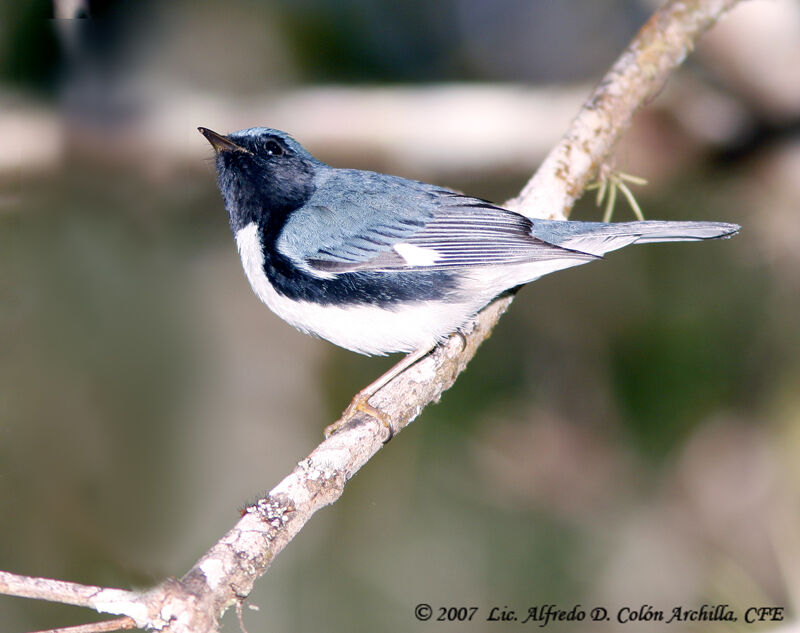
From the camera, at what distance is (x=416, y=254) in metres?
3.17

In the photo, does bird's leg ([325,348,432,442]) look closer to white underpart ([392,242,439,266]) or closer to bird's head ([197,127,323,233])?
white underpart ([392,242,439,266])

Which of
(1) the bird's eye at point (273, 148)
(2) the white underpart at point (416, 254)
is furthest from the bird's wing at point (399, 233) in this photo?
(1) the bird's eye at point (273, 148)

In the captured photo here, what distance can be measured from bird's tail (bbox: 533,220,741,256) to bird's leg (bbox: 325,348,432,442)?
2.39 feet

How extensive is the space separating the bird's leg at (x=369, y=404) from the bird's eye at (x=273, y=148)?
1.11 metres

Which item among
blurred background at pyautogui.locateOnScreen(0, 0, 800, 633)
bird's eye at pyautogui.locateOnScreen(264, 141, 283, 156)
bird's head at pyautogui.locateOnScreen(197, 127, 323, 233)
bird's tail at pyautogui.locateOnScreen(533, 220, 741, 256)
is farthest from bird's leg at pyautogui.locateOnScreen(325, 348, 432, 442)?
blurred background at pyautogui.locateOnScreen(0, 0, 800, 633)

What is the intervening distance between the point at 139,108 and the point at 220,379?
7.79 ft

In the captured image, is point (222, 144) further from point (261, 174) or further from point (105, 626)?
point (105, 626)

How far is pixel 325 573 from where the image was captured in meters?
5.64

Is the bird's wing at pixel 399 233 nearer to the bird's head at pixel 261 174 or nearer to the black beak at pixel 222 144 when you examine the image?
the bird's head at pixel 261 174

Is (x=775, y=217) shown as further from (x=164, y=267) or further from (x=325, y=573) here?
(x=164, y=267)

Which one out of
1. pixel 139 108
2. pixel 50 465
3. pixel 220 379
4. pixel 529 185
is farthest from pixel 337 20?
pixel 50 465

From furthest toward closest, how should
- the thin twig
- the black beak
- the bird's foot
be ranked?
the black beak
the bird's foot
the thin twig

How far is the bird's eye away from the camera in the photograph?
3.45 m

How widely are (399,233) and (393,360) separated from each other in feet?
11.3
